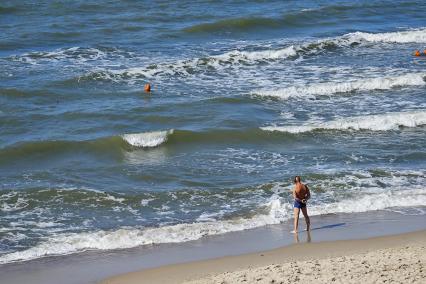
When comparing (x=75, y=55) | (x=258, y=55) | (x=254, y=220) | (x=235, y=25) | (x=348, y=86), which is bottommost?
(x=254, y=220)

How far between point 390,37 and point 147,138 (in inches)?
597

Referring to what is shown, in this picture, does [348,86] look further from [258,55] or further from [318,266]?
[318,266]

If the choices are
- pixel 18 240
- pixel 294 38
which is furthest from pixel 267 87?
pixel 18 240

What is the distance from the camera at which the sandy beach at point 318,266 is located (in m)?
13.1

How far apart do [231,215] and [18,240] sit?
4351 millimetres

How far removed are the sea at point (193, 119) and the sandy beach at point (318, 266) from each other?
172 centimetres

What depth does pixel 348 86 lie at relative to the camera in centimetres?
2783

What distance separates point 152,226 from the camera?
681 inches

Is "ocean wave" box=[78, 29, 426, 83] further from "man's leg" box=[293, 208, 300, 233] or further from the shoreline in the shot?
"man's leg" box=[293, 208, 300, 233]

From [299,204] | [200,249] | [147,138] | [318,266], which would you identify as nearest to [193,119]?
[147,138]

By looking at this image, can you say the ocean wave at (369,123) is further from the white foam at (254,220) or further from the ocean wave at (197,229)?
the ocean wave at (197,229)

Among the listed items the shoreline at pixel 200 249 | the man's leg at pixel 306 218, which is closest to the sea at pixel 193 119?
the shoreline at pixel 200 249

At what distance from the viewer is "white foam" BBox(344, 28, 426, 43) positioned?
34500 millimetres

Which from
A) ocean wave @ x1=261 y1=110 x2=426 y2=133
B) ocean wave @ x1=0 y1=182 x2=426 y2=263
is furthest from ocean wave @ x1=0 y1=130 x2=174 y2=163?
ocean wave @ x1=0 y1=182 x2=426 y2=263
